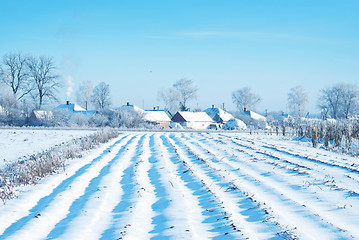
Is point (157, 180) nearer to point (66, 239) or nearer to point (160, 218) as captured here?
point (160, 218)

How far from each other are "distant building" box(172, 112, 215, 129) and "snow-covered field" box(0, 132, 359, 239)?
4726 cm

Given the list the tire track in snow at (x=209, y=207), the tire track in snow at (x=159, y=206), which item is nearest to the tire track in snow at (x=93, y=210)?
the tire track in snow at (x=159, y=206)

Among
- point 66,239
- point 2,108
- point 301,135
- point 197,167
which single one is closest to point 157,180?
point 197,167

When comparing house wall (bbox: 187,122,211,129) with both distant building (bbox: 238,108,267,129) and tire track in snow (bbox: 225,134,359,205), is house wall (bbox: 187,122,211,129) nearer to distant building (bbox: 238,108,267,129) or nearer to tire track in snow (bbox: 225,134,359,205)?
distant building (bbox: 238,108,267,129)

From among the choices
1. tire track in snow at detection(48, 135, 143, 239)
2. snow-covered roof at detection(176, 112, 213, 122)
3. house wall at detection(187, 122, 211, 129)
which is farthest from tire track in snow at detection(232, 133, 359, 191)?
snow-covered roof at detection(176, 112, 213, 122)

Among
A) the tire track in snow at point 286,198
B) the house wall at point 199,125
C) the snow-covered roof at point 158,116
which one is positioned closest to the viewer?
the tire track in snow at point 286,198

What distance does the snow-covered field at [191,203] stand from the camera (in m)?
3.96

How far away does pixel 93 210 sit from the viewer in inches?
191

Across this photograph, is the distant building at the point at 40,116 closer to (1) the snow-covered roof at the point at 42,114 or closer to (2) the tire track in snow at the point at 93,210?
(1) the snow-covered roof at the point at 42,114

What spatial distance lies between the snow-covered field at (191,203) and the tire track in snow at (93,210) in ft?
0.04

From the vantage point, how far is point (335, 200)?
5.09 metres

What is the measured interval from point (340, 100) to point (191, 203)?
223 ft

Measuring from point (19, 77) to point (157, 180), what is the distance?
47.9 m

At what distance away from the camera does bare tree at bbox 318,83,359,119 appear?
207ft
